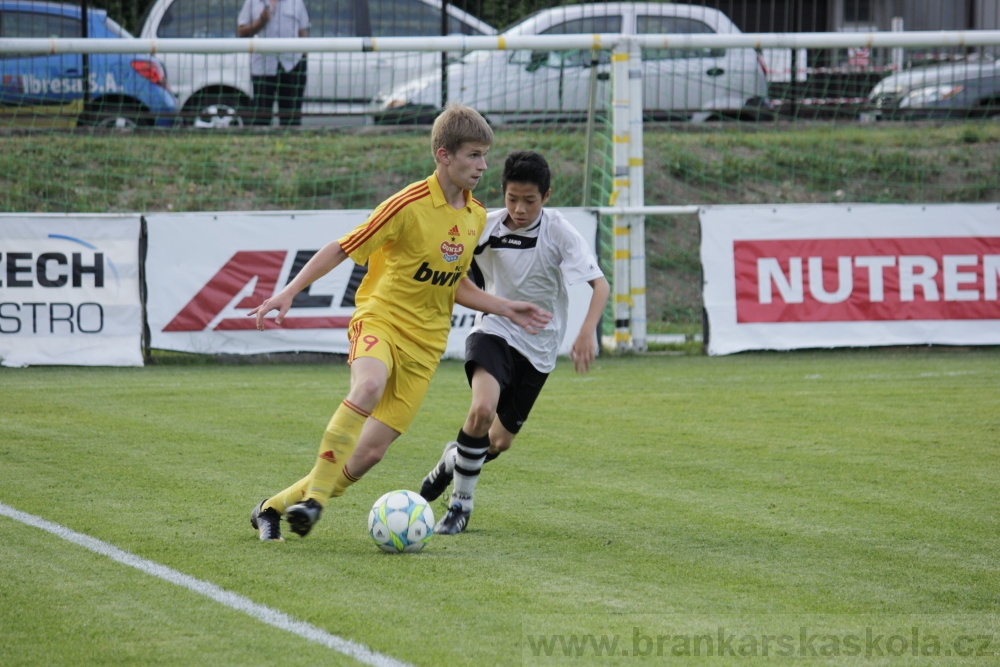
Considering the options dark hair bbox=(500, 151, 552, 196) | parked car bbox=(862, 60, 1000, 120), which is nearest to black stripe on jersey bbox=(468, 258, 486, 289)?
dark hair bbox=(500, 151, 552, 196)

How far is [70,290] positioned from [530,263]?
6.45m

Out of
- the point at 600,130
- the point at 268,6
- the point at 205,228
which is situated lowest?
the point at 205,228

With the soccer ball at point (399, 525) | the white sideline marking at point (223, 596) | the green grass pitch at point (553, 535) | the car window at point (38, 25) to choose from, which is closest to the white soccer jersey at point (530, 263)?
the green grass pitch at point (553, 535)

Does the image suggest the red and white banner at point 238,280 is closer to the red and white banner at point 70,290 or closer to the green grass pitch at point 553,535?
the red and white banner at point 70,290

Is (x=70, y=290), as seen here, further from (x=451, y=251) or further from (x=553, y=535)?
(x=553, y=535)

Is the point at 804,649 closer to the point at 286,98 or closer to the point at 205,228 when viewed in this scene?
the point at 205,228

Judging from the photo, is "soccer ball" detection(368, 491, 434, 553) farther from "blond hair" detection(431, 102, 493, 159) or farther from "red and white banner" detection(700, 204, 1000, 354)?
"red and white banner" detection(700, 204, 1000, 354)

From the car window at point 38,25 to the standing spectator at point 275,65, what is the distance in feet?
7.65

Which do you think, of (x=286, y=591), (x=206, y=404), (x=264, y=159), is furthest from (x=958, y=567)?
(x=264, y=159)

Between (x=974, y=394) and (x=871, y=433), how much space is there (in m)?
1.91

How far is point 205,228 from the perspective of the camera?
10.7 m

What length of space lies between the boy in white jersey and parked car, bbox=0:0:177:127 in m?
8.40

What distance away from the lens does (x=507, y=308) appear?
504 cm

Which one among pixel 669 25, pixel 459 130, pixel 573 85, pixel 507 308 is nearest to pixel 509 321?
pixel 507 308
